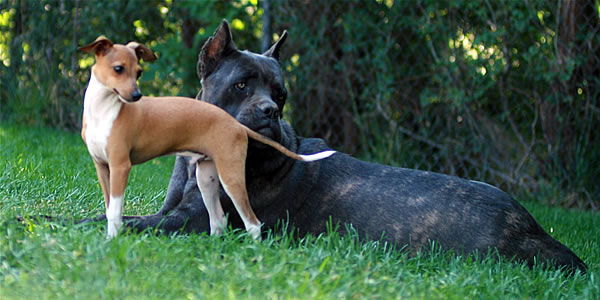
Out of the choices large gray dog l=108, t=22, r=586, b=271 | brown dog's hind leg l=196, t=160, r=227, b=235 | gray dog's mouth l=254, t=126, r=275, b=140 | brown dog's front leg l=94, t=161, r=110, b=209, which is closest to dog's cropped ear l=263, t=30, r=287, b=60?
large gray dog l=108, t=22, r=586, b=271

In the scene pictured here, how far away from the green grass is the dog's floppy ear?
1160 millimetres

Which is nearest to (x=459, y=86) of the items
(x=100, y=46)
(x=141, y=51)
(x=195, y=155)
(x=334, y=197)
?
(x=334, y=197)

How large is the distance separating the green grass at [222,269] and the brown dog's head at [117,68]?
2.19ft

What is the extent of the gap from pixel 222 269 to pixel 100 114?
3.12 ft

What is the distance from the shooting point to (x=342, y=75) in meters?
7.75

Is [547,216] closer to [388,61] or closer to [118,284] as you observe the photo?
A: [388,61]

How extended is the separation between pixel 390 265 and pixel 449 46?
4.47m

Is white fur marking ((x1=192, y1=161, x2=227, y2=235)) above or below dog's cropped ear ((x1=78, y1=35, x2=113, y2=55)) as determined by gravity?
below

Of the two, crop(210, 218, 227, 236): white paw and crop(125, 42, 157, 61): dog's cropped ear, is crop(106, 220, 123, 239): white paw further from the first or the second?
crop(125, 42, 157, 61): dog's cropped ear

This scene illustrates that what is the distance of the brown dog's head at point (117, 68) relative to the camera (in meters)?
2.71

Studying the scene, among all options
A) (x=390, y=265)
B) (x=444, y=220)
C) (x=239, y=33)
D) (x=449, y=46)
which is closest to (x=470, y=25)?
(x=449, y=46)

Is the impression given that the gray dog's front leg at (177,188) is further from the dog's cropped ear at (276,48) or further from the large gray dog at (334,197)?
the dog's cropped ear at (276,48)

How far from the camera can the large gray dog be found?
3564 mm

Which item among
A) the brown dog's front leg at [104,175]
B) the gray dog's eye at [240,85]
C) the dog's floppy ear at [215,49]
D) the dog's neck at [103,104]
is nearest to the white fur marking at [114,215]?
the brown dog's front leg at [104,175]
